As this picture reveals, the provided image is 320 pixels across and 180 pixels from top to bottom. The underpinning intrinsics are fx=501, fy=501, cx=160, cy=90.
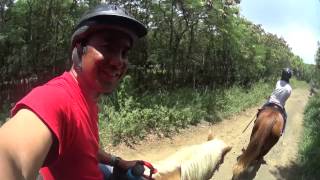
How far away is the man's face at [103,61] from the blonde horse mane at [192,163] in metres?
1.06

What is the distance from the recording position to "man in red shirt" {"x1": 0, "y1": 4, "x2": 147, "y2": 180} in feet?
4.13

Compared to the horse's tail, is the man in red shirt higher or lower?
higher

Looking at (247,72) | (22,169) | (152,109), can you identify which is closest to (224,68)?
(247,72)

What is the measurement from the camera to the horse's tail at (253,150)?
7398 millimetres

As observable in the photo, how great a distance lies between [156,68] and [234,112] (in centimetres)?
360

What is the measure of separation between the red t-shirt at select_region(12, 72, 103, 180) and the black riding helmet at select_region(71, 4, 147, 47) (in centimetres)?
14

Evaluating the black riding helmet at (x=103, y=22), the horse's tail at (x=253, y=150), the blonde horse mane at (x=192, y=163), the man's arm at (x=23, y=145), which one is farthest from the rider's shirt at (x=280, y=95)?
the man's arm at (x=23, y=145)

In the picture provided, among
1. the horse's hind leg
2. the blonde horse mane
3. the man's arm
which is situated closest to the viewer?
the man's arm

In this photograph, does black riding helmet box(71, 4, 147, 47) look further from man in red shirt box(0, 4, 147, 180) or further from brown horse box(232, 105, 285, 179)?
brown horse box(232, 105, 285, 179)

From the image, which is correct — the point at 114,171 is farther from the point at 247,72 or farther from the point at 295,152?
the point at 247,72

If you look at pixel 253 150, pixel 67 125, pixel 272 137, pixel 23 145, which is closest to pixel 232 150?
pixel 272 137

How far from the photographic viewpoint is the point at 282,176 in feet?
35.1

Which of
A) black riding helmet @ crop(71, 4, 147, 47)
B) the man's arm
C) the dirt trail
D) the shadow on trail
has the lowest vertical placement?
the dirt trail

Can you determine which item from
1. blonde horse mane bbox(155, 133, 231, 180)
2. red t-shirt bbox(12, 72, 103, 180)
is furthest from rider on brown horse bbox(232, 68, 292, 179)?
red t-shirt bbox(12, 72, 103, 180)
